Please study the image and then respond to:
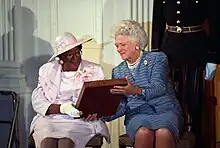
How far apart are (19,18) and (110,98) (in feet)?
4.58

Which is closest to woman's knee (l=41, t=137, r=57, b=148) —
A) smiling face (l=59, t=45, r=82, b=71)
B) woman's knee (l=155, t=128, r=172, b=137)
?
smiling face (l=59, t=45, r=82, b=71)

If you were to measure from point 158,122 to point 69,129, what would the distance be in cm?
54

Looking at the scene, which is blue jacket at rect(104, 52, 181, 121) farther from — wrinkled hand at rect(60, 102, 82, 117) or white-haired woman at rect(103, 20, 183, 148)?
wrinkled hand at rect(60, 102, 82, 117)

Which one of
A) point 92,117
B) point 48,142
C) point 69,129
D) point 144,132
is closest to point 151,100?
point 144,132

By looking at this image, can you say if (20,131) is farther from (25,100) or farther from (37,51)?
(37,51)

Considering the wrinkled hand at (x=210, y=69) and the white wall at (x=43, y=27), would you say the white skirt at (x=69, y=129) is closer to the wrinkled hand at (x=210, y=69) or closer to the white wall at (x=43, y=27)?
the wrinkled hand at (x=210, y=69)

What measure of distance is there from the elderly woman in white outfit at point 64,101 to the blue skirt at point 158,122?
0.25 meters

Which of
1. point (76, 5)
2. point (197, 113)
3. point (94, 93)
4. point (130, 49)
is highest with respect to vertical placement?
point (76, 5)

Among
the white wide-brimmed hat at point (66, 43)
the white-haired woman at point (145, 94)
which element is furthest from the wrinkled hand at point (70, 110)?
the white wide-brimmed hat at point (66, 43)

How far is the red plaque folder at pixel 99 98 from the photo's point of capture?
267cm

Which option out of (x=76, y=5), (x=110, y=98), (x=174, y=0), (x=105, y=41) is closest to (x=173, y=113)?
(x=110, y=98)

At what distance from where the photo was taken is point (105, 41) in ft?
12.4

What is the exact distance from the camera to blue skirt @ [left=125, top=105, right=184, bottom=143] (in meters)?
2.77

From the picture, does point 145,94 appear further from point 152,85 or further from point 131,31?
point 131,31
